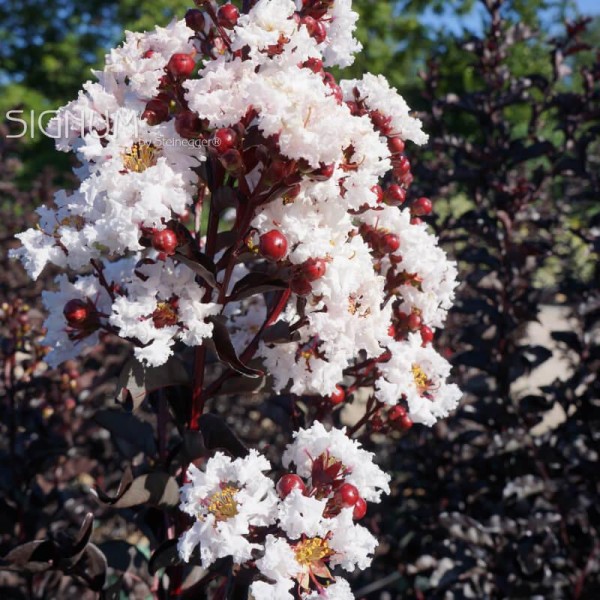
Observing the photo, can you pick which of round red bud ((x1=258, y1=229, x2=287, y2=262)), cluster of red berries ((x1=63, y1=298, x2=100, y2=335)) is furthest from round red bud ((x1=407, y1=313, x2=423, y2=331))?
cluster of red berries ((x1=63, y1=298, x2=100, y2=335))

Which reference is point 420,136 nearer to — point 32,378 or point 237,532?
point 237,532

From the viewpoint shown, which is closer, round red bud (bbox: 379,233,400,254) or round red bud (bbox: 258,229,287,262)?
round red bud (bbox: 258,229,287,262)

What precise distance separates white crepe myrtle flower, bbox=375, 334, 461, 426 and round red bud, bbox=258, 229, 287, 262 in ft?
1.09

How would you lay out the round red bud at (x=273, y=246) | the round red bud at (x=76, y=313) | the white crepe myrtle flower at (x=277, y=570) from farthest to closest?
the round red bud at (x=76, y=313) → the round red bud at (x=273, y=246) → the white crepe myrtle flower at (x=277, y=570)

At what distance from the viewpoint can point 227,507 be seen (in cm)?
98

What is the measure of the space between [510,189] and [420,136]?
1.02 metres

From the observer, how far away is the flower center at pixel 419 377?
1267 mm

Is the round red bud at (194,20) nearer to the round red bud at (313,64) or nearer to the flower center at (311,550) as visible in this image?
the round red bud at (313,64)

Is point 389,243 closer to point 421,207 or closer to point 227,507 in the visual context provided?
point 421,207

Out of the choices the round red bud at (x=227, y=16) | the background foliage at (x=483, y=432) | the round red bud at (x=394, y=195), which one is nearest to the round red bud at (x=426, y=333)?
the round red bud at (x=394, y=195)

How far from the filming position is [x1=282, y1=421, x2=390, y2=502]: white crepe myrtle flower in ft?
3.37

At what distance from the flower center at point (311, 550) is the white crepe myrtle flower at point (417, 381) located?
34 cm

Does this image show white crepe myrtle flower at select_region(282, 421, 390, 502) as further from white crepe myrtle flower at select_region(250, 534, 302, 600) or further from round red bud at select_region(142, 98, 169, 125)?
round red bud at select_region(142, 98, 169, 125)

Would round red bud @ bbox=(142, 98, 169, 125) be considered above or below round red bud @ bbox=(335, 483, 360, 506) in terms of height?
above
